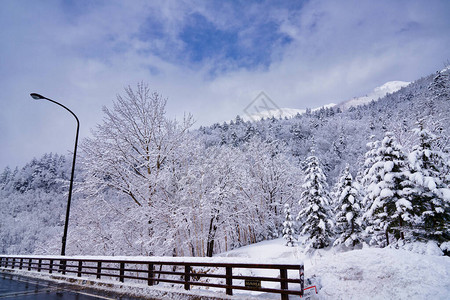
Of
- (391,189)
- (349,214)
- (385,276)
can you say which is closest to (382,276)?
(385,276)

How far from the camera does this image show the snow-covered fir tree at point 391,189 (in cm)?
1538

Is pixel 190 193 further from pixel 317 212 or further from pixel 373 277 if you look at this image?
pixel 373 277

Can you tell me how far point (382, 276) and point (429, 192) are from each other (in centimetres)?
1075

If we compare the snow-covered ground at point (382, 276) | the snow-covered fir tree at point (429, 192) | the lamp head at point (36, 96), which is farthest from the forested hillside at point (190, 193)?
the snow-covered ground at point (382, 276)

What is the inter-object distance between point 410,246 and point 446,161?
5.72m

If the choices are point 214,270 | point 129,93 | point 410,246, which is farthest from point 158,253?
point 410,246

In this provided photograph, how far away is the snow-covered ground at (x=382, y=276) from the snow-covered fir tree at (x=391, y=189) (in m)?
9.70

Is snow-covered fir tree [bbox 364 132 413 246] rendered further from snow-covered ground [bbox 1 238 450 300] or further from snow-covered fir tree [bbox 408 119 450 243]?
snow-covered ground [bbox 1 238 450 300]

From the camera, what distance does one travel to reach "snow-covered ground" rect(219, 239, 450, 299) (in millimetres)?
5762

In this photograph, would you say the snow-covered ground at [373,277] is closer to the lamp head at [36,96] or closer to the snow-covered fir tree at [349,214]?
the lamp head at [36,96]

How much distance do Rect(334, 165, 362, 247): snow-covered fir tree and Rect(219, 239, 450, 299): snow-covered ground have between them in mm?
15965

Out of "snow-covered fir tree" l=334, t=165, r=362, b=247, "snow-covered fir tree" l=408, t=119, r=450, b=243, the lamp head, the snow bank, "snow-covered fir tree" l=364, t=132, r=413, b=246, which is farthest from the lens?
"snow-covered fir tree" l=334, t=165, r=362, b=247

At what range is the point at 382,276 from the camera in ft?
20.7

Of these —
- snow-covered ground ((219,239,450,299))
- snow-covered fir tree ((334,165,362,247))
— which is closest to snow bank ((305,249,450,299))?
snow-covered ground ((219,239,450,299))
